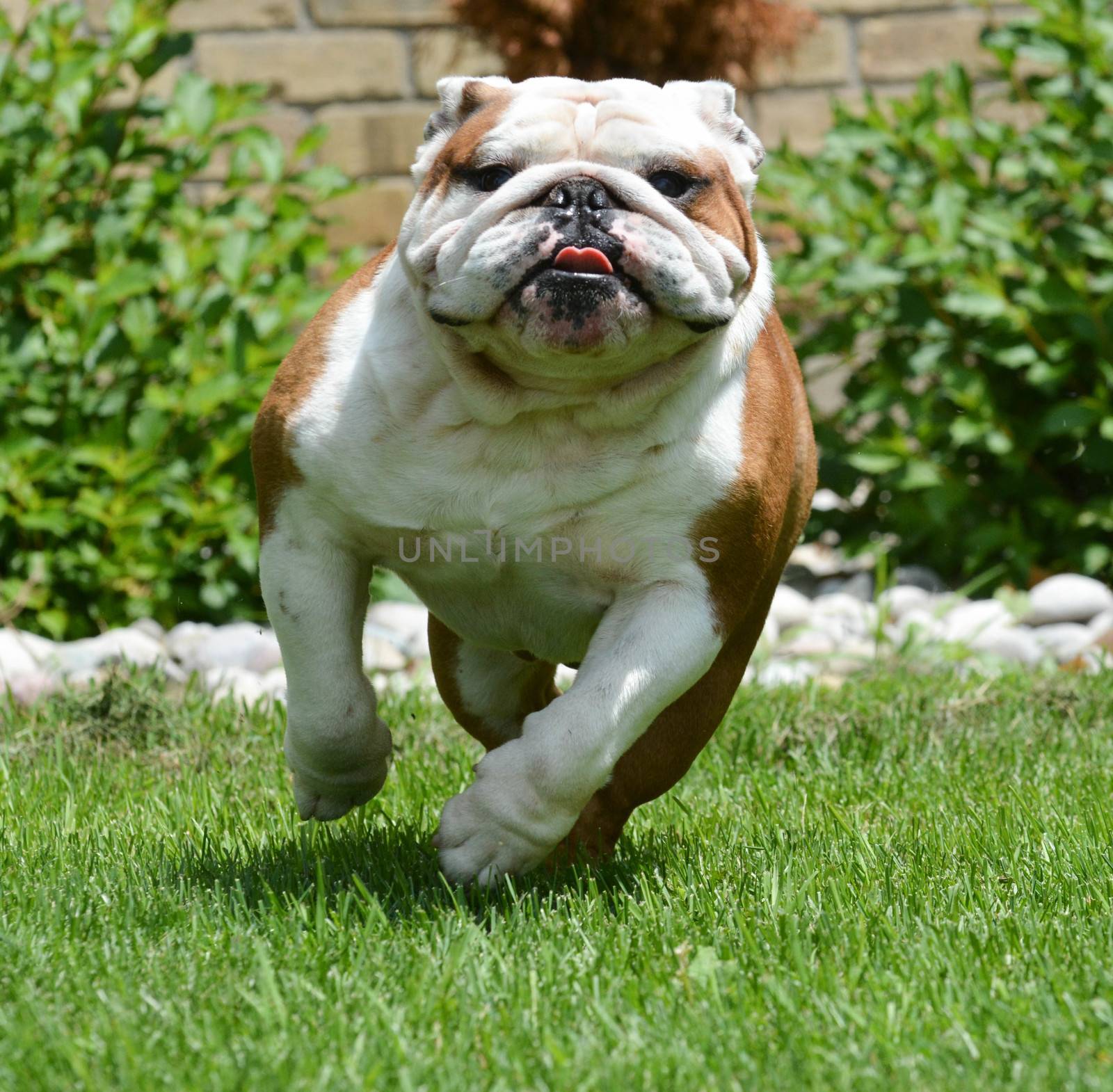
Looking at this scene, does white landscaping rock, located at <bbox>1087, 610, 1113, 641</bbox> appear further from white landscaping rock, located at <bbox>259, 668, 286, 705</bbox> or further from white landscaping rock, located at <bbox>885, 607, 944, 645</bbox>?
white landscaping rock, located at <bbox>259, 668, 286, 705</bbox>

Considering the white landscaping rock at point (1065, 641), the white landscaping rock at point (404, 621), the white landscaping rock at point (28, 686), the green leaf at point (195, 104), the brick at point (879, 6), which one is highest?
the green leaf at point (195, 104)

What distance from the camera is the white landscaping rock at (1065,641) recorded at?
477cm

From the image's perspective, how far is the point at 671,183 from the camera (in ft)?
8.09

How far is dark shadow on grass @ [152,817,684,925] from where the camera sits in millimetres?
2436

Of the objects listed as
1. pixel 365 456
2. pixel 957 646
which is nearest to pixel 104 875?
pixel 365 456

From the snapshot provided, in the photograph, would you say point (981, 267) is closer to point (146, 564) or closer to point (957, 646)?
point (957, 646)

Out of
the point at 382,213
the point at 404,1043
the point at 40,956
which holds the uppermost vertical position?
the point at 404,1043

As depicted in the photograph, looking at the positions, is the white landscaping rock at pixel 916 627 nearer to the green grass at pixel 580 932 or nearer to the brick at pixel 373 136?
the green grass at pixel 580 932

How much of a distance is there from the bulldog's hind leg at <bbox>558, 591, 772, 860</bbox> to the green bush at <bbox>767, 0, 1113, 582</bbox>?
2.66m

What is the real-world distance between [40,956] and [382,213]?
487 centimetres

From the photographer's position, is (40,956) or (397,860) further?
(397,860)

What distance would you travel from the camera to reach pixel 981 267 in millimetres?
5219

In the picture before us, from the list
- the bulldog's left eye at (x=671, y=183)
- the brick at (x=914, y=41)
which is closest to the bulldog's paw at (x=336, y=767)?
the bulldog's left eye at (x=671, y=183)

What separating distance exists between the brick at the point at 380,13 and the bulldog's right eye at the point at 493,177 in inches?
170
